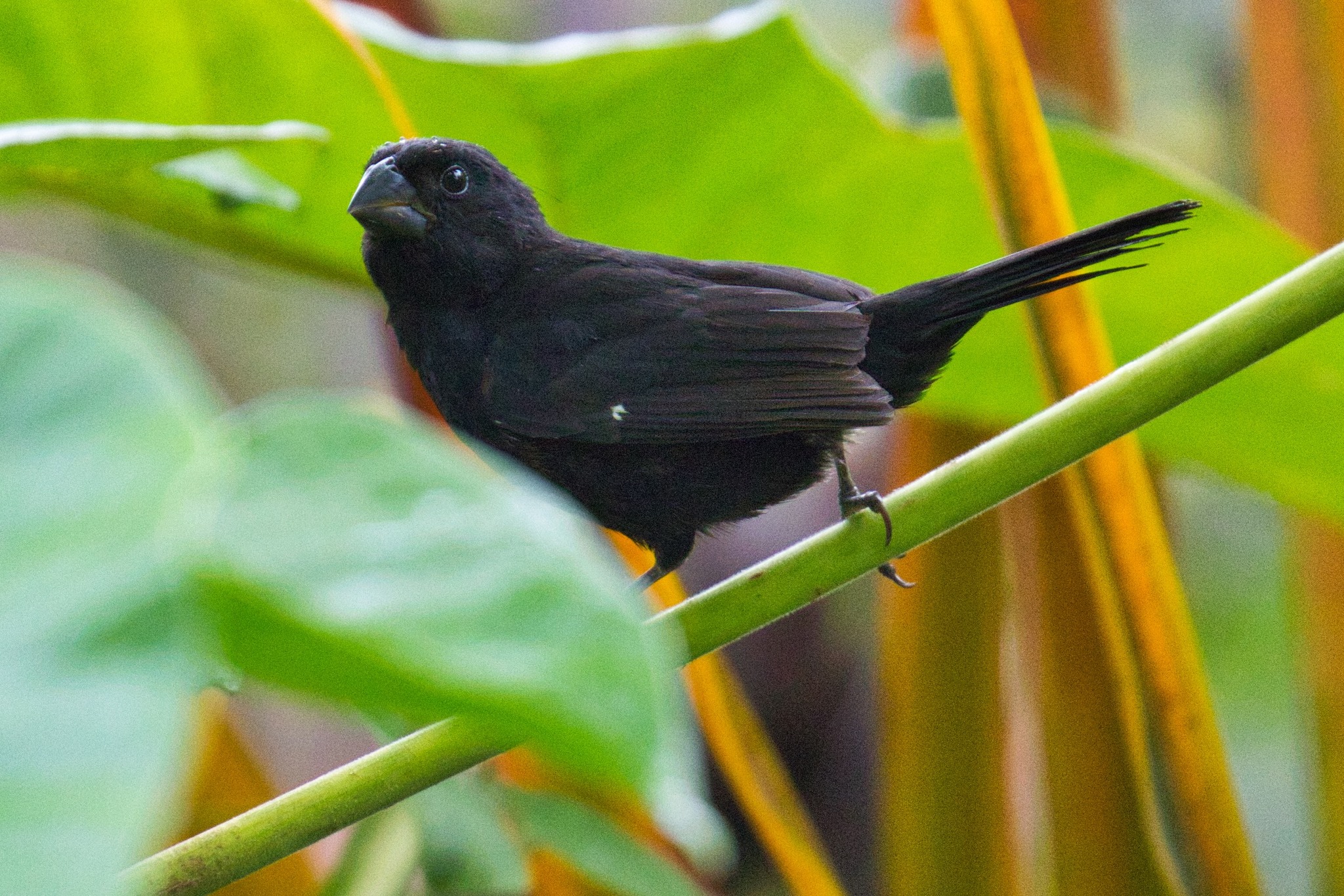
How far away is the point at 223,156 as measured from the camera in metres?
1.45

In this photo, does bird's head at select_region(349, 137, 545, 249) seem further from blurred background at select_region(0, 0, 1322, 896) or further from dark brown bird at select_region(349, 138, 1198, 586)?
blurred background at select_region(0, 0, 1322, 896)

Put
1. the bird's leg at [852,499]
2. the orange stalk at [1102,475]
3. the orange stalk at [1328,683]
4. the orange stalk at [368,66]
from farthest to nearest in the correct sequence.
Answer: the orange stalk at [1328,683] → the orange stalk at [368,66] → the orange stalk at [1102,475] → the bird's leg at [852,499]

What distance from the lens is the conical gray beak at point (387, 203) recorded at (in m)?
1.20

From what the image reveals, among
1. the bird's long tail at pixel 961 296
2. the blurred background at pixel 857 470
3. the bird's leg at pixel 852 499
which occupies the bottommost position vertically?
the blurred background at pixel 857 470

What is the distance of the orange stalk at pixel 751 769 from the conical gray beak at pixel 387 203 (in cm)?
53

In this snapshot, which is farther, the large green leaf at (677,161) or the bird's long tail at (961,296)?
the large green leaf at (677,161)

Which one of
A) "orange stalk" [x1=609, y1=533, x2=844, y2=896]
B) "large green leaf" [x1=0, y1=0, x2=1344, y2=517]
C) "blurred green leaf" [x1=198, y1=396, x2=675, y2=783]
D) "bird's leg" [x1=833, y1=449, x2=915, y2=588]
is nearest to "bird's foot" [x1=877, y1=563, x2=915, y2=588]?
"bird's leg" [x1=833, y1=449, x2=915, y2=588]

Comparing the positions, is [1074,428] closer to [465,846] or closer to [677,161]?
[465,846]

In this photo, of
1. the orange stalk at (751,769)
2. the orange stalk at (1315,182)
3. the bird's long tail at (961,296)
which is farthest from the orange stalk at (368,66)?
the orange stalk at (1315,182)

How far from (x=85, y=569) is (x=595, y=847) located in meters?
0.96

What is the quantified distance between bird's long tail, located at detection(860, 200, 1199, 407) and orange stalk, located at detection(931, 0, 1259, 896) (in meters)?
0.06

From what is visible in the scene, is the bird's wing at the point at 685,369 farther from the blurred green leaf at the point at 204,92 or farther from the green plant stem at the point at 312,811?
the green plant stem at the point at 312,811

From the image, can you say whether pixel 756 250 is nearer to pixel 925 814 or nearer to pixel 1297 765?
pixel 925 814

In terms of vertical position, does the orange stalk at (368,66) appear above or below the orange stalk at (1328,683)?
above
